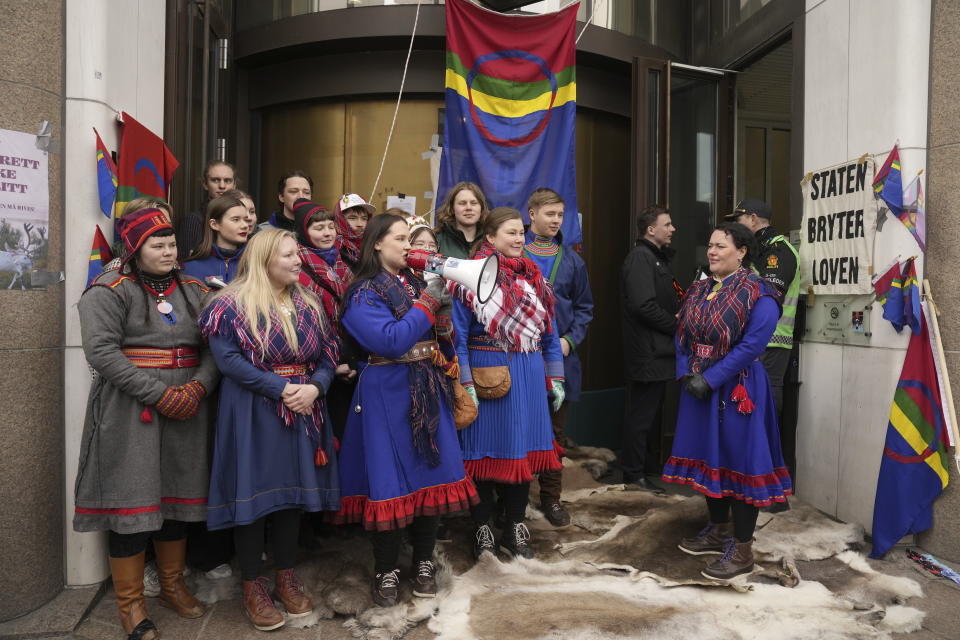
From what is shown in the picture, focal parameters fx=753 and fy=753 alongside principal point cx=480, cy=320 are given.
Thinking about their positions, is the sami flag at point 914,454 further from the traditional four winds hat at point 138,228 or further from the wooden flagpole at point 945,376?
the traditional four winds hat at point 138,228

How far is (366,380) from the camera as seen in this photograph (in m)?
3.43

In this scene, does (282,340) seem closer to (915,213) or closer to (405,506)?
(405,506)

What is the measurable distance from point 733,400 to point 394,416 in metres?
1.77

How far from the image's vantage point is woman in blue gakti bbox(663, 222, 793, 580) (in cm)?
383

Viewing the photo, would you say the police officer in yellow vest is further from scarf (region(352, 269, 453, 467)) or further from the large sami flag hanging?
scarf (region(352, 269, 453, 467))

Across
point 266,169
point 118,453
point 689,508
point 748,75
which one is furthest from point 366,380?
point 748,75

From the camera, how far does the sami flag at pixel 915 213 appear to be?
13.8ft

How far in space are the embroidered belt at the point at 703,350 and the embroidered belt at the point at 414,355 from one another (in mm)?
1467

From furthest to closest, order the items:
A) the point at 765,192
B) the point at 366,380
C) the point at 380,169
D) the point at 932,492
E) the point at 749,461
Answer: the point at 765,192, the point at 380,169, the point at 932,492, the point at 749,461, the point at 366,380

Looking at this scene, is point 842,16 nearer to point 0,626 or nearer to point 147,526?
point 147,526

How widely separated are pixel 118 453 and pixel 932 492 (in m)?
4.12

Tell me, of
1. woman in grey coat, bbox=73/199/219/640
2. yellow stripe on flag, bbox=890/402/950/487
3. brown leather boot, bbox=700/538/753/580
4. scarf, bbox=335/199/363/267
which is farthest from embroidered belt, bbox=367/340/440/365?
yellow stripe on flag, bbox=890/402/950/487

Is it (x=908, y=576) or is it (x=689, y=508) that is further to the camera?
(x=689, y=508)

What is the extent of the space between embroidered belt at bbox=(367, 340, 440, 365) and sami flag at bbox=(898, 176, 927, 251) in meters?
2.79
